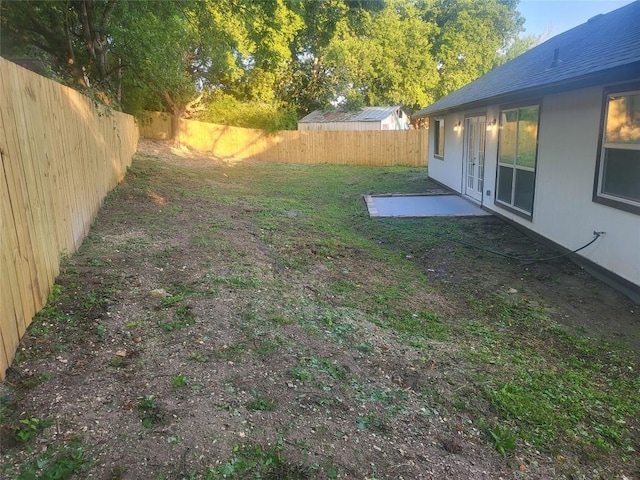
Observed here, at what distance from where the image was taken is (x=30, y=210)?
3287 millimetres

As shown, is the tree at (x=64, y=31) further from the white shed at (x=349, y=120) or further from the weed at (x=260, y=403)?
the white shed at (x=349, y=120)

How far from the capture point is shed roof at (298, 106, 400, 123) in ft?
92.6

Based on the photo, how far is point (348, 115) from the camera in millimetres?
29281

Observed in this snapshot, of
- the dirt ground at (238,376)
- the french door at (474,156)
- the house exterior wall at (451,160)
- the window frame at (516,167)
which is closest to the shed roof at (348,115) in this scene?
the house exterior wall at (451,160)

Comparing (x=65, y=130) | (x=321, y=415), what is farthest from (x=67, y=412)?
(x=65, y=130)

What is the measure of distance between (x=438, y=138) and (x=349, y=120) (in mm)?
13668

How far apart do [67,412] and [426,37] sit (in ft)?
120

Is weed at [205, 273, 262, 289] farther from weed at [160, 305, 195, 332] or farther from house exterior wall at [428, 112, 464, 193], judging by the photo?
house exterior wall at [428, 112, 464, 193]

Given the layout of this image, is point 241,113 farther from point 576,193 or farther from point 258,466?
point 258,466

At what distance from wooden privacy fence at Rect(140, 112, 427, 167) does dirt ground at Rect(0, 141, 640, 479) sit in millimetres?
17585

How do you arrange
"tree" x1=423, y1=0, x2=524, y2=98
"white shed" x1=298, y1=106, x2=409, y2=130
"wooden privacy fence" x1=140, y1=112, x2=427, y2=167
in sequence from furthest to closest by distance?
"tree" x1=423, y1=0, x2=524, y2=98
"white shed" x1=298, y1=106, x2=409, y2=130
"wooden privacy fence" x1=140, y1=112, x2=427, y2=167

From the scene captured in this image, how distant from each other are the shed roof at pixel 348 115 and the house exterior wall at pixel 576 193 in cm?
2060

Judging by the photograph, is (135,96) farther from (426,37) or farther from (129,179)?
(426,37)

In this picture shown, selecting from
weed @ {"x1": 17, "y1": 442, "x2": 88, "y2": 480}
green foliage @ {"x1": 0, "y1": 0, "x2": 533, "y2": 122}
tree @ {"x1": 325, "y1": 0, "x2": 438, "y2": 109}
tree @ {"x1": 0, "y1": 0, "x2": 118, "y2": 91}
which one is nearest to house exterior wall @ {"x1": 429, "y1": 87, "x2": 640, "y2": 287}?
weed @ {"x1": 17, "y1": 442, "x2": 88, "y2": 480}
